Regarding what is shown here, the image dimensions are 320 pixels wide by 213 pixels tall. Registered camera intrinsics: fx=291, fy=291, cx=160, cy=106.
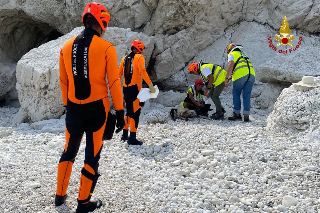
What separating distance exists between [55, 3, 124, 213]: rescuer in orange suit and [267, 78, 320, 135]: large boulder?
2.68 metres

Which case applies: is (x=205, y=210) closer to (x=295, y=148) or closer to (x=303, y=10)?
(x=295, y=148)

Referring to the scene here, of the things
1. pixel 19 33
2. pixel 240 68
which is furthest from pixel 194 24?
pixel 19 33

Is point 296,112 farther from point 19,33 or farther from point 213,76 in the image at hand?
point 19,33

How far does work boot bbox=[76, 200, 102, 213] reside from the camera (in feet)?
9.16

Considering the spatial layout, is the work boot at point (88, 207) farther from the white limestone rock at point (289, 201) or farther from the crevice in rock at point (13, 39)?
the crevice in rock at point (13, 39)

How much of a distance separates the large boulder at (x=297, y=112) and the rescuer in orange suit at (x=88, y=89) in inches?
105

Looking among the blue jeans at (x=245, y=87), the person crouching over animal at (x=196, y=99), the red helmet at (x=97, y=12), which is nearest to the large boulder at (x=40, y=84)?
the person crouching over animal at (x=196, y=99)

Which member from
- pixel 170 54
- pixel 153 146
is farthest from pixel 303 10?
pixel 153 146

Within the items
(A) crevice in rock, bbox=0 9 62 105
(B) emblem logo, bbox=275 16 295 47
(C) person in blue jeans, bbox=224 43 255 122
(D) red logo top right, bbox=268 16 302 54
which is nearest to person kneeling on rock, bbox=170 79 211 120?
(C) person in blue jeans, bbox=224 43 255 122

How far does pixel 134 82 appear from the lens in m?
4.90

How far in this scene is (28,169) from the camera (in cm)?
387

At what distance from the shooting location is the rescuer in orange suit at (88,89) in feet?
8.74

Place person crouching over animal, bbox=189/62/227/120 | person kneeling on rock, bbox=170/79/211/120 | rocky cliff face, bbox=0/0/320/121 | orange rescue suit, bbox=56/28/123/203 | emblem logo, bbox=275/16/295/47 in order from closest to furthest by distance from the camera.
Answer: orange rescue suit, bbox=56/28/123/203 < person crouching over animal, bbox=189/62/227/120 < person kneeling on rock, bbox=170/79/211/120 < emblem logo, bbox=275/16/295/47 < rocky cliff face, bbox=0/0/320/121

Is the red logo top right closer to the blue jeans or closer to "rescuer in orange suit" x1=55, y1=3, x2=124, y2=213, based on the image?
the blue jeans
